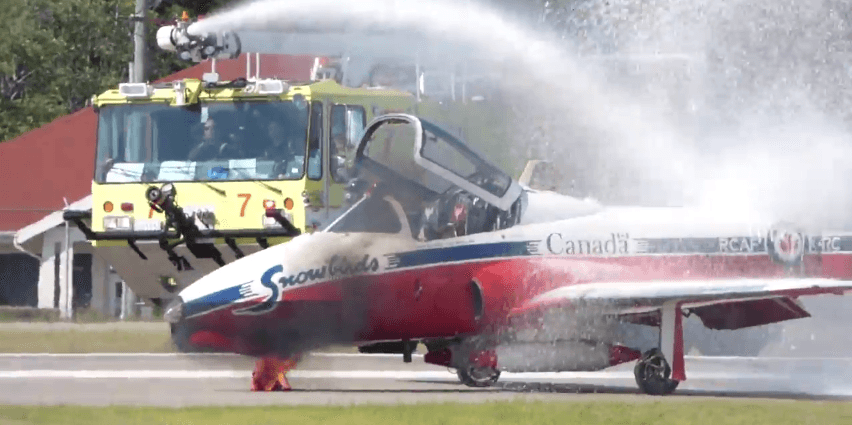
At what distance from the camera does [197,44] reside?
24.0 metres

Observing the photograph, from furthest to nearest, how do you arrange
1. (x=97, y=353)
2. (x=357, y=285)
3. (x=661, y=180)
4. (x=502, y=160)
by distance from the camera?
(x=97, y=353)
(x=502, y=160)
(x=661, y=180)
(x=357, y=285)

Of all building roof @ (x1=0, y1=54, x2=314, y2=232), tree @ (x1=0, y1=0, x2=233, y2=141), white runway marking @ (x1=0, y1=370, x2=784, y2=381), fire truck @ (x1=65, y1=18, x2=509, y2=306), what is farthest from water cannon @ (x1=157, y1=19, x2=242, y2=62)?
tree @ (x1=0, y1=0, x2=233, y2=141)

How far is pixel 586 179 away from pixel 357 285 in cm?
585

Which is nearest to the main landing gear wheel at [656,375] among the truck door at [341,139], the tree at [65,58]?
the truck door at [341,139]

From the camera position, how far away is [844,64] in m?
23.1

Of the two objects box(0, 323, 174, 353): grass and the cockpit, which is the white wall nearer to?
box(0, 323, 174, 353): grass

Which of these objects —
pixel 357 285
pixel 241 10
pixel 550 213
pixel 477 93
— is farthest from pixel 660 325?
pixel 241 10

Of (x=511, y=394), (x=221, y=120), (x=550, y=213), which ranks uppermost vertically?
(x=221, y=120)

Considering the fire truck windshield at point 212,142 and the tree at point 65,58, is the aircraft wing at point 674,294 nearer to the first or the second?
the fire truck windshield at point 212,142

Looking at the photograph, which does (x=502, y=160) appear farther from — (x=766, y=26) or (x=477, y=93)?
(x=766, y=26)

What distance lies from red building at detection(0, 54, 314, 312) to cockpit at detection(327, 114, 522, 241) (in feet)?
77.3

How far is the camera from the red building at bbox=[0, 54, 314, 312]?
4175 centimetres

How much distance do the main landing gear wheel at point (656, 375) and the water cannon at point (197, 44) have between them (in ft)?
24.9

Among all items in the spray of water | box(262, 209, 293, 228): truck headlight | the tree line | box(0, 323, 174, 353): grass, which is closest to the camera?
the spray of water
